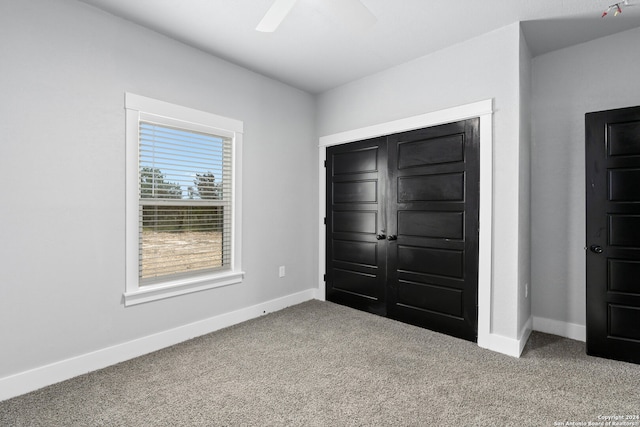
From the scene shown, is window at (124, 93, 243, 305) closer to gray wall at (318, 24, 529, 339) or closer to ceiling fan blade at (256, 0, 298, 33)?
ceiling fan blade at (256, 0, 298, 33)

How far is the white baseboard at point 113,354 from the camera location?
2.06m

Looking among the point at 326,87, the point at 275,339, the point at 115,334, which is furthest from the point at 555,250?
the point at 115,334

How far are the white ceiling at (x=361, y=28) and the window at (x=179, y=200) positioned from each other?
2.13 feet

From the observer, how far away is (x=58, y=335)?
2.22 meters

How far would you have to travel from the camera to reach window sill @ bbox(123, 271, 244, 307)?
260 cm

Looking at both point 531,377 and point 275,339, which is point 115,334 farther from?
point 531,377

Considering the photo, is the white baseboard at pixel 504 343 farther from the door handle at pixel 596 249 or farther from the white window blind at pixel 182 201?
the white window blind at pixel 182 201

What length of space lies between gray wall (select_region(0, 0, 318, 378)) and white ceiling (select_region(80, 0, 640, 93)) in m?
0.26

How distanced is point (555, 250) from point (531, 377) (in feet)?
4.53

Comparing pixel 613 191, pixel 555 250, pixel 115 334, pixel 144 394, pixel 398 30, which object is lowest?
pixel 144 394

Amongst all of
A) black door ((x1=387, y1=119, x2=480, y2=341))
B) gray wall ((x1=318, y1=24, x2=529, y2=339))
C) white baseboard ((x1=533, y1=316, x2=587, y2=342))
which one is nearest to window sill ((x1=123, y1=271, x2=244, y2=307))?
black door ((x1=387, y1=119, x2=480, y2=341))

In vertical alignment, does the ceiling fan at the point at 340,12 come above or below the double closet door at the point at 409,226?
above

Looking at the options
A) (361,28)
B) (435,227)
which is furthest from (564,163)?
(361,28)

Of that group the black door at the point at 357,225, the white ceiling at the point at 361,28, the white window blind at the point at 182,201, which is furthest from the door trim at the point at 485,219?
the white window blind at the point at 182,201
